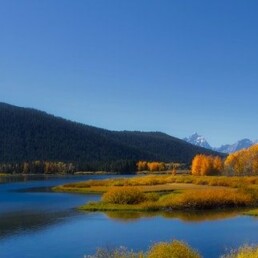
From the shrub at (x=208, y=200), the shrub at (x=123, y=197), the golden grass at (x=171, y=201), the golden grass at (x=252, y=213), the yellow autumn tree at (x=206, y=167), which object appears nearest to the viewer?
the golden grass at (x=252, y=213)

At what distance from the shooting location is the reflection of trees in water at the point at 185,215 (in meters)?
58.5

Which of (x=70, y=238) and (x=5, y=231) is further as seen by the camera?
(x=5, y=231)

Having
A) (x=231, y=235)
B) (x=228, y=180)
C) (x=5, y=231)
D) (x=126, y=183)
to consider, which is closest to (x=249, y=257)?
(x=231, y=235)

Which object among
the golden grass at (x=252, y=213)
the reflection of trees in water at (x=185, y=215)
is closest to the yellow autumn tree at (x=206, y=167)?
the reflection of trees in water at (x=185, y=215)

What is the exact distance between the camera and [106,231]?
160 ft

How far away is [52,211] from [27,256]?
Answer: 29.1m

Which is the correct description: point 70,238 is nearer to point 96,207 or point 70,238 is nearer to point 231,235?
point 231,235

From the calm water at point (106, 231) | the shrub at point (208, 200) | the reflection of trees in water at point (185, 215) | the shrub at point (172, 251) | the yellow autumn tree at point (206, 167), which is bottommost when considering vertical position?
the calm water at point (106, 231)

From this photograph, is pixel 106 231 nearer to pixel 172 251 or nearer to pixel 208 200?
pixel 208 200

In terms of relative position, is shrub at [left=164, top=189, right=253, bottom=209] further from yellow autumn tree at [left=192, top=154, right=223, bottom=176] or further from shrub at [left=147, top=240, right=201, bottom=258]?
yellow autumn tree at [left=192, top=154, right=223, bottom=176]

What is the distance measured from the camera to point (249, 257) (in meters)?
22.4

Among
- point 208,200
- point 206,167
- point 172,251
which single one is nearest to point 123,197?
point 208,200

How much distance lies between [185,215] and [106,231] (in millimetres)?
15552

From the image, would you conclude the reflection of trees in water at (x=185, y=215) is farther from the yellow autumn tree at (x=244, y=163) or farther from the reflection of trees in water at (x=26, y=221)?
the yellow autumn tree at (x=244, y=163)
